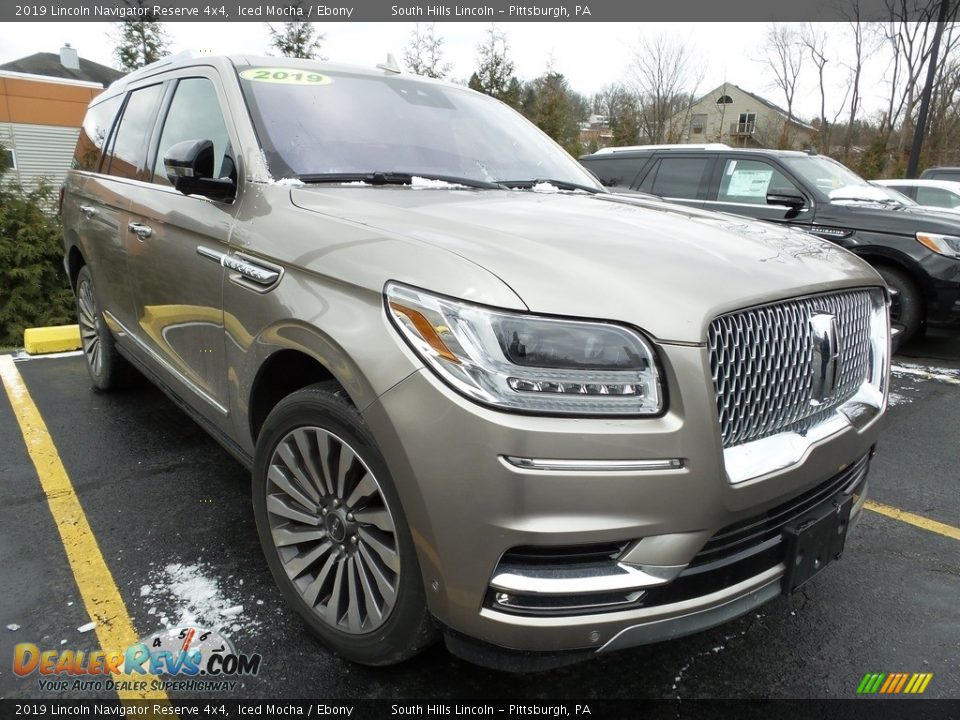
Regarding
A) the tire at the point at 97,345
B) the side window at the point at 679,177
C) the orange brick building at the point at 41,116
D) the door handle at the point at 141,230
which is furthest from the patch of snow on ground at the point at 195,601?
the orange brick building at the point at 41,116

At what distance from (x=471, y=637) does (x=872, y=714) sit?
1259 mm

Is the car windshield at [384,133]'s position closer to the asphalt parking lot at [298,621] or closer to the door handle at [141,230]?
the door handle at [141,230]

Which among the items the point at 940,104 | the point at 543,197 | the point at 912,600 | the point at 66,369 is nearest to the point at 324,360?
the point at 543,197

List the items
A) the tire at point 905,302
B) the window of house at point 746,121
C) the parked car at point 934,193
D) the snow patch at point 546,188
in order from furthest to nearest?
the window of house at point 746,121 → the parked car at point 934,193 → the tire at point 905,302 → the snow patch at point 546,188

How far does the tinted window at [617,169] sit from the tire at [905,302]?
3021mm

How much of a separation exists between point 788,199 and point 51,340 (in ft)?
23.1

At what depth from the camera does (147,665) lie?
6.73ft

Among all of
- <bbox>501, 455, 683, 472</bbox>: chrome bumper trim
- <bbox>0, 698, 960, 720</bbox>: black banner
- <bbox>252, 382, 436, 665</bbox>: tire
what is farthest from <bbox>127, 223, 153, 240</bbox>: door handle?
<bbox>501, 455, 683, 472</bbox>: chrome bumper trim

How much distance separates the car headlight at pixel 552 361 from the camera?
152cm

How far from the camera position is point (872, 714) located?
193 centimetres

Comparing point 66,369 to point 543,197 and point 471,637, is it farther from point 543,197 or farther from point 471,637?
point 471,637

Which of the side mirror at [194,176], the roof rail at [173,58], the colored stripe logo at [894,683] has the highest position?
the roof rail at [173,58]

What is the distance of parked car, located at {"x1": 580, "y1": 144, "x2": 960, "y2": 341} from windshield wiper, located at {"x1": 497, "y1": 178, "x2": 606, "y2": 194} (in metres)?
4.16

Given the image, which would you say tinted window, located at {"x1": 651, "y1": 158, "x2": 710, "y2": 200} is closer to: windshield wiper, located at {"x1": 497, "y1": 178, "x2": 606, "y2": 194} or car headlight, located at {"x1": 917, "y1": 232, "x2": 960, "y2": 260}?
car headlight, located at {"x1": 917, "y1": 232, "x2": 960, "y2": 260}
